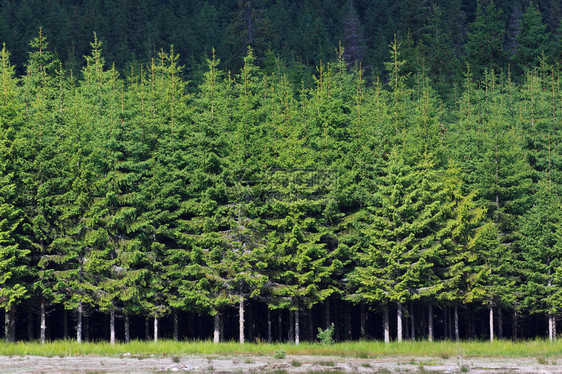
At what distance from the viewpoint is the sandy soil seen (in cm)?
2909

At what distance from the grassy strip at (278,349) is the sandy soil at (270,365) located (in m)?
1.60

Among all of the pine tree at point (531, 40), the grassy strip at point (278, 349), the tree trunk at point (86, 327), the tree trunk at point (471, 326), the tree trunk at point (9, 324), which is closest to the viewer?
the grassy strip at point (278, 349)

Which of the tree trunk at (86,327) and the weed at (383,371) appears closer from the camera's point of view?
the weed at (383,371)

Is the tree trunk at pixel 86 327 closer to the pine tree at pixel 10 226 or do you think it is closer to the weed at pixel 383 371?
the pine tree at pixel 10 226

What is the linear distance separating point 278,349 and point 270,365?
20.9 ft

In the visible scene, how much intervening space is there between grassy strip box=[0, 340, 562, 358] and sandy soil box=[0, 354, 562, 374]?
5.24 feet

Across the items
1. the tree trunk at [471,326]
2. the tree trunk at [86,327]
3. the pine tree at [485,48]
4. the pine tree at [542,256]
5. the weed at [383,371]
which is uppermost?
the pine tree at [485,48]

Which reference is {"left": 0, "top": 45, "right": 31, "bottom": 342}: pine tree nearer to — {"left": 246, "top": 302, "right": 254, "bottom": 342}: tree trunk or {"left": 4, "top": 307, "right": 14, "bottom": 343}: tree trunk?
{"left": 4, "top": 307, "right": 14, "bottom": 343}: tree trunk

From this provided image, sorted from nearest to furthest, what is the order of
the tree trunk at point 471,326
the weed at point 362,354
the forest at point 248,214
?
the weed at point 362,354
the forest at point 248,214
the tree trunk at point 471,326

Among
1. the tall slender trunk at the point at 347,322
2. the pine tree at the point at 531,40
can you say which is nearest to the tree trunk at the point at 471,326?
the tall slender trunk at the point at 347,322

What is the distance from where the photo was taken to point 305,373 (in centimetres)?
2816

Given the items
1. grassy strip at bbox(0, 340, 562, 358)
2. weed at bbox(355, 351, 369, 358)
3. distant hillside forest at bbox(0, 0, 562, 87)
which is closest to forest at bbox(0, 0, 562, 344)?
grassy strip at bbox(0, 340, 562, 358)

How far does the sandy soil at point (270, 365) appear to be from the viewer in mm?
29094

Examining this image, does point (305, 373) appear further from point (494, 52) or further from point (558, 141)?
point (494, 52)
